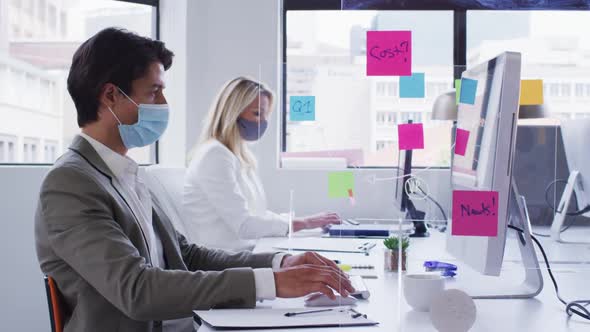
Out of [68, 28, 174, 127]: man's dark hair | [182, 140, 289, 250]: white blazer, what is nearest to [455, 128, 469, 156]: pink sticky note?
[68, 28, 174, 127]: man's dark hair

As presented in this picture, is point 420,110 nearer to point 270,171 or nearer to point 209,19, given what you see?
point 270,171

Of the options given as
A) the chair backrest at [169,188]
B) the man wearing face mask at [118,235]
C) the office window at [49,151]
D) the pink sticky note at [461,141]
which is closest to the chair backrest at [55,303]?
the man wearing face mask at [118,235]

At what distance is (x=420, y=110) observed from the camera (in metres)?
1.49

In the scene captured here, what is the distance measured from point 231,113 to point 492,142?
1484 mm

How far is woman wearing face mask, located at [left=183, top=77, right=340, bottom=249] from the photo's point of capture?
2.47 meters

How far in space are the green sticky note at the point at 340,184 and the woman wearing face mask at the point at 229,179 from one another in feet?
2.74

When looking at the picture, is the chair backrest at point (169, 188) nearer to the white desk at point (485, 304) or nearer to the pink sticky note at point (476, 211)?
the white desk at point (485, 304)

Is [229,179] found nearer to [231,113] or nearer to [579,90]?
[231,113]

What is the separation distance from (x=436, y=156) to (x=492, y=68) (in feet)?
1.04

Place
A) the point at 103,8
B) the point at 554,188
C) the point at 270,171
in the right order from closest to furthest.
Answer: the point at 554,188
the point at 270,171
the point at 103,8

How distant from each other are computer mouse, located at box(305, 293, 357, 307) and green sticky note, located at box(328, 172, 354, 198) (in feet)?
1.04

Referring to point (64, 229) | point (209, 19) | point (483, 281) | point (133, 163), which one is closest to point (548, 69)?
point (483, 281)

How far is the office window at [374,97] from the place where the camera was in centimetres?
140

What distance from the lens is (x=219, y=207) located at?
98.0 inches
